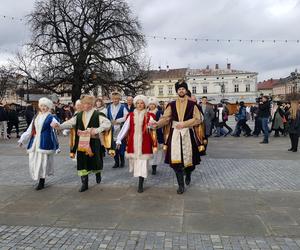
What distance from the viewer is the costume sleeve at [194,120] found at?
6.29 metres

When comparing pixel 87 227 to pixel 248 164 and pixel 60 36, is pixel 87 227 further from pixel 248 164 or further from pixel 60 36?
pixel 60 36

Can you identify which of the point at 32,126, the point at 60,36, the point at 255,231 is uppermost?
the point at 60,36

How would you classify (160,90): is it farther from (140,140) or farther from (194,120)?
(194,120)

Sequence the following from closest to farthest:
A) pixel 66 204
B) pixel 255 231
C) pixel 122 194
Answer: pixel 255 231 → pixel 66 204 → pixel 122 194

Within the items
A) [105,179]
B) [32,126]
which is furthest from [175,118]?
[32,126]

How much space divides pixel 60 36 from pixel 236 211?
33.1m

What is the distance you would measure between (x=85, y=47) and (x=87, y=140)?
3000cm

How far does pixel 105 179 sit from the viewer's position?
754cm

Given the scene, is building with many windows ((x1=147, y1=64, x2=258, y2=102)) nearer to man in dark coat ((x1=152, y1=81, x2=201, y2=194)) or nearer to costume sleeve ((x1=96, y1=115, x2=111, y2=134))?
costume sleeve ((x1=96, y1=115, x2=111, y2=134))

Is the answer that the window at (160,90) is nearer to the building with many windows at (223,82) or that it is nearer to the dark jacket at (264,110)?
the building with many windows at (223,82)

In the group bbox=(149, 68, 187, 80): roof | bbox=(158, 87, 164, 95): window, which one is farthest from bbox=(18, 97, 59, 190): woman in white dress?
bbox=(158, 87, 164, 95): window

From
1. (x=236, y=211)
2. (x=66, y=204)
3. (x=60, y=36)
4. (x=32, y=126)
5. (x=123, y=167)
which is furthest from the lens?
(x=60, y=36)

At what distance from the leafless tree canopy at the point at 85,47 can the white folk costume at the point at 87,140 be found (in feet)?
89.1

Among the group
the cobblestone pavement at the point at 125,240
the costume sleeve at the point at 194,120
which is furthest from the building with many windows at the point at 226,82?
the cobblestone pavement at the point at 125,240
